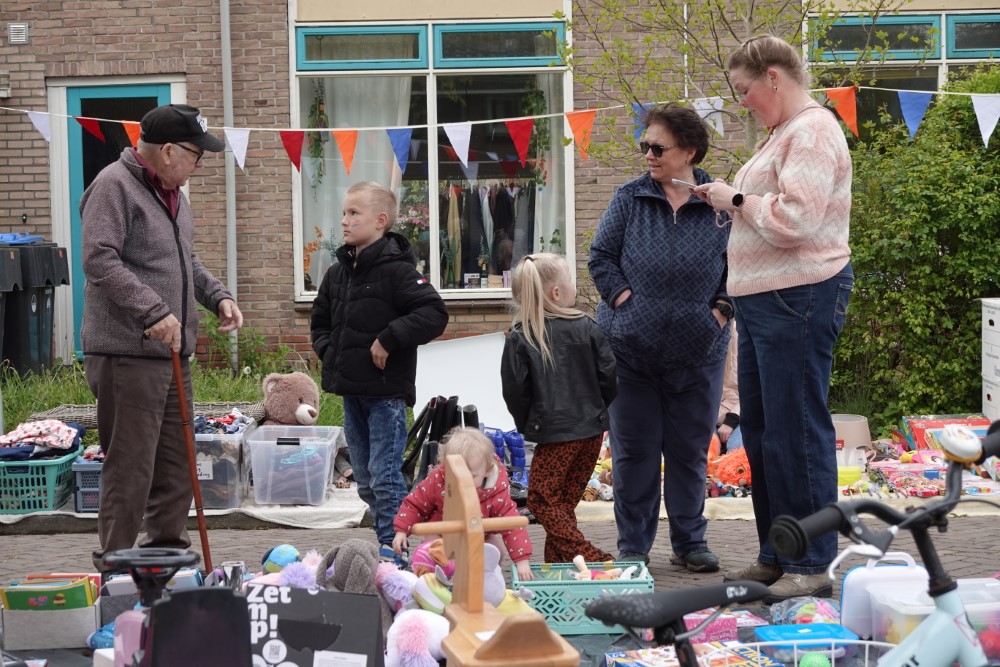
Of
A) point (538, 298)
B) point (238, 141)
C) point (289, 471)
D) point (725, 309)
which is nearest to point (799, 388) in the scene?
point (725, 309)

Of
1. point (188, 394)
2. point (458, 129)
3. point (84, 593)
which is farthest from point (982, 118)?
point (84, 593)

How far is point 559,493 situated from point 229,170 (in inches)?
260

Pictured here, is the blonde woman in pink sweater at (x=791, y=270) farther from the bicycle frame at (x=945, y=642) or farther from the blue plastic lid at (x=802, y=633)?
the bicycle frame at (x=945, y=642)

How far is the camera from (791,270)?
14.1 ft

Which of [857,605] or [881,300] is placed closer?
[857,605]

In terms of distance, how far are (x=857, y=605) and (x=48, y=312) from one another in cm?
782

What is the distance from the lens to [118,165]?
463cm

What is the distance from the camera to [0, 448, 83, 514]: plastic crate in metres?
6.53

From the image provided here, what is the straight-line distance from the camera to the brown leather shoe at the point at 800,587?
437cm

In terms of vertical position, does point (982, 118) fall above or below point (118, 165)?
above

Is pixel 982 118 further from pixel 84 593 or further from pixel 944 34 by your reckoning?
pixel 84 593

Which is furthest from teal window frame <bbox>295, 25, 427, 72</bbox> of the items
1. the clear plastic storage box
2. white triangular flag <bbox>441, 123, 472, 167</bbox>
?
the clear plastic storage box

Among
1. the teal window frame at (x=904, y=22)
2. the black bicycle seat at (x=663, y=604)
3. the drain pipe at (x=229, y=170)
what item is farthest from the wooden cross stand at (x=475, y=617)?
the teal window frame at (x=904, y=22)

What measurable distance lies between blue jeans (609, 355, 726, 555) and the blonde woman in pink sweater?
1.72 ft
